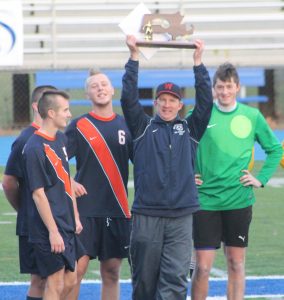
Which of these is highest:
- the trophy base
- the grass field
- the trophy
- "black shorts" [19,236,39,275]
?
the trophy

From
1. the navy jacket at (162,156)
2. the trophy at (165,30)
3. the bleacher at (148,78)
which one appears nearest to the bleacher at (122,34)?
the bleacher at (148,78)

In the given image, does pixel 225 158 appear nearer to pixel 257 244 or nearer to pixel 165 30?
pixel 165 30

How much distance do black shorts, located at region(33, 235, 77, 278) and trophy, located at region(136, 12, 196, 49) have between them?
4.58ft

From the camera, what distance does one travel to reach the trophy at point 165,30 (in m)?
6.55

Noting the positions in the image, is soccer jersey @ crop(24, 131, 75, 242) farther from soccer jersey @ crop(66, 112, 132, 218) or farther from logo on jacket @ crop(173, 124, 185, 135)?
logo on jacket @ crop(173, 124, 185, 135)

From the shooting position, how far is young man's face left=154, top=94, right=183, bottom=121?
266 inches

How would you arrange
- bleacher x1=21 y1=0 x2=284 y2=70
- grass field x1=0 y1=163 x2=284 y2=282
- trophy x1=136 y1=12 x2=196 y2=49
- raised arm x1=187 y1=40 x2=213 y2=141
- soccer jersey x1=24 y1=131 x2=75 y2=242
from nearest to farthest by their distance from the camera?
1. soccer jersey x1=24 y1=131 x2=75 y2=242
2. trophy x1=136 y1=12 x2=196 y2=49
3. raised arm x1=187 y1=40 x2=213 y2=141
4. grass field x1=0 y1=163 x2=284 y2=282
5. bleacher x1=21 y1=0 x2=284 y2=70

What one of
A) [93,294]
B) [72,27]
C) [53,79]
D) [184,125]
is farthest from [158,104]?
[72,27]

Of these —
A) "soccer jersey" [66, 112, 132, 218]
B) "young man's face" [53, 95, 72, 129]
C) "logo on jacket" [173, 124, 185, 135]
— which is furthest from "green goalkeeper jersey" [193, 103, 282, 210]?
"young man's face" [53, 95, 72, 129]

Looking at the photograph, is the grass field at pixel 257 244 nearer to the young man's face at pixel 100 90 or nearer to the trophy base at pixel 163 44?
the young man's face at pixel 100 90

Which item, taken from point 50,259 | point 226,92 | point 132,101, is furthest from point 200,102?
point 50,259

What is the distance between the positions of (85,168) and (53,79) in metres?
18.8

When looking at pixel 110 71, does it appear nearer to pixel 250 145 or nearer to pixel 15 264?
pixel 15 264

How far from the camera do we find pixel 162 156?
6.66 meters
